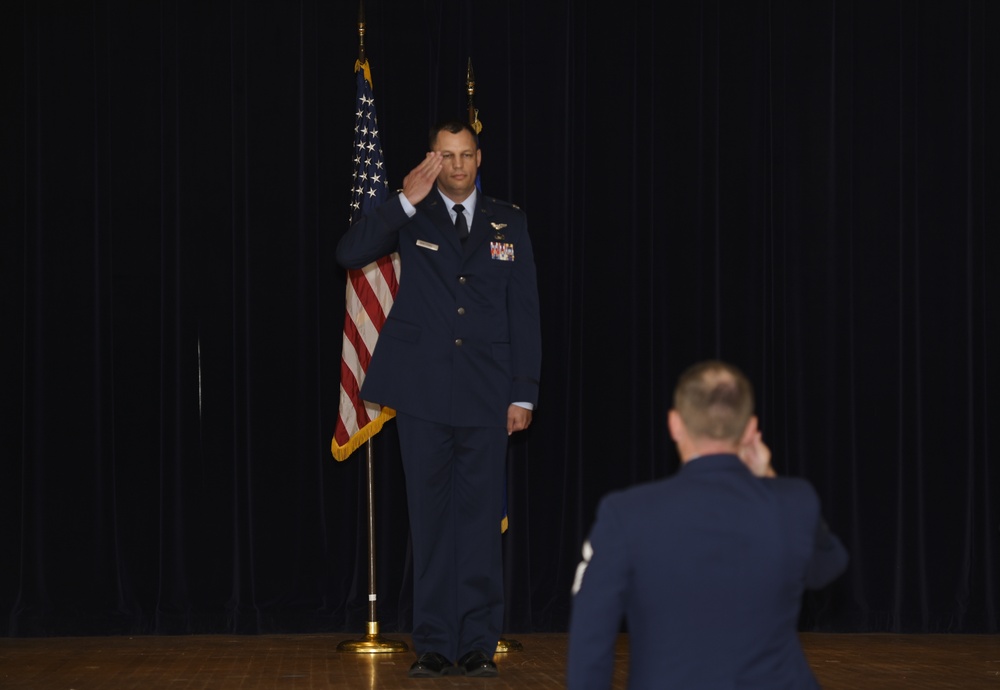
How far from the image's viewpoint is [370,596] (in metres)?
5.11

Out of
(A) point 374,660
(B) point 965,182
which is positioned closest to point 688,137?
(B) point 965,182

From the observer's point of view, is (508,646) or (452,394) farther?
(508,646)

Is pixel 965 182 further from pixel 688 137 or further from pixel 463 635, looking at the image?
pixel 463 635

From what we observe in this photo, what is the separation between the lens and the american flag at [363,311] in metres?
5.10

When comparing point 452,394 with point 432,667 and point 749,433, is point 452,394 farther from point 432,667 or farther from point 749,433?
point 749,433

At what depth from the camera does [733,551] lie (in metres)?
1.73

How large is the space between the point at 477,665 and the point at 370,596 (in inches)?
48.8

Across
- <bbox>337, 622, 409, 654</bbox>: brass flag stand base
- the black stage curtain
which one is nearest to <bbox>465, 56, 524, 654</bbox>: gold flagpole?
<bbox>337, 622, 409, 654</bbox>: brass flag stand base

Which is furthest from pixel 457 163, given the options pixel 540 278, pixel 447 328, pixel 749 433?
pixel 749 433

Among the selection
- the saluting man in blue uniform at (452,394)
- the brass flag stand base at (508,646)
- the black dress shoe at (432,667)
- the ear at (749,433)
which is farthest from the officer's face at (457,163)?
the ear at (749,433)

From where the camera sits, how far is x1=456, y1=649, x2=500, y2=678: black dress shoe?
394 centimetres

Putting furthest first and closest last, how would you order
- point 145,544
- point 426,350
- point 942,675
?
point 145,544 < point 942,675 < point 426,350

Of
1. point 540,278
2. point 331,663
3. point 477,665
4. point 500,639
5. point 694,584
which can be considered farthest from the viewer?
point 540,278

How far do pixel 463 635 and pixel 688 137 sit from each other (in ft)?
9.37
